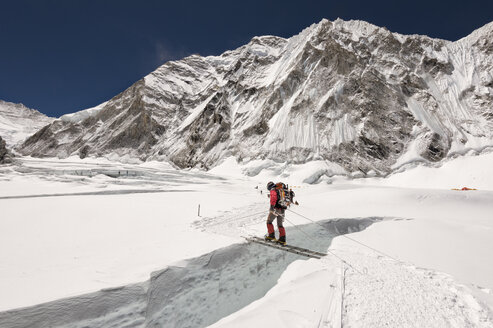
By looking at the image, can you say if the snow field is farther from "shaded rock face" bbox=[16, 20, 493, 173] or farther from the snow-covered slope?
the snow-covered slope

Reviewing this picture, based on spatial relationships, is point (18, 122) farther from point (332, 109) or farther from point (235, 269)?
point (235, 269)

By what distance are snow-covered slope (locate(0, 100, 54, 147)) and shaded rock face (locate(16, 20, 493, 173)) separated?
4811 cm

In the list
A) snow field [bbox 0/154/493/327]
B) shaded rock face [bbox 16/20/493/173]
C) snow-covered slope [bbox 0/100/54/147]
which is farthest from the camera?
snow-covered slope [bbox 0/100/54/147]

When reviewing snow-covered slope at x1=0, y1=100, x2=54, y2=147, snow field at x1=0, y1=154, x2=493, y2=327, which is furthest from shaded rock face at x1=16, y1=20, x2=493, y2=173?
snow-covered slope at x1=0, y1=100, x2=54, y2=147

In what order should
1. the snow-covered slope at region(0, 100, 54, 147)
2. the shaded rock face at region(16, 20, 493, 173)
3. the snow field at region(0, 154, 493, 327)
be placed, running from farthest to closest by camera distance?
the snow-covered slope at region(0, 100, 54, 147)
the shaded rock face at region(16, 20, 493, 173)
the snow field at region(0, 154, 493, 327)

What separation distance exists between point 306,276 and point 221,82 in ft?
257

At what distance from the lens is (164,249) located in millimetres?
5656

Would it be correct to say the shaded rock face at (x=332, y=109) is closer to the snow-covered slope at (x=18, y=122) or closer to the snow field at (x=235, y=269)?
the snow field at (x=235, y=269)

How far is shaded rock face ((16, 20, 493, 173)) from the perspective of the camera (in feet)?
127

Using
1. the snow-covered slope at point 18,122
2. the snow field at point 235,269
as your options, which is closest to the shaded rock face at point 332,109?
the snow field at point 235,269

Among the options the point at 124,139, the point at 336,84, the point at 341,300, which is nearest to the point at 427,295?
the point at 341,300

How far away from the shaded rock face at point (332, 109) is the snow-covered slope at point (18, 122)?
4811 cm

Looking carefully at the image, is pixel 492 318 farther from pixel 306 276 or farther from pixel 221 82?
pixel 221 82

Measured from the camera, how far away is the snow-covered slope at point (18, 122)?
325ft
